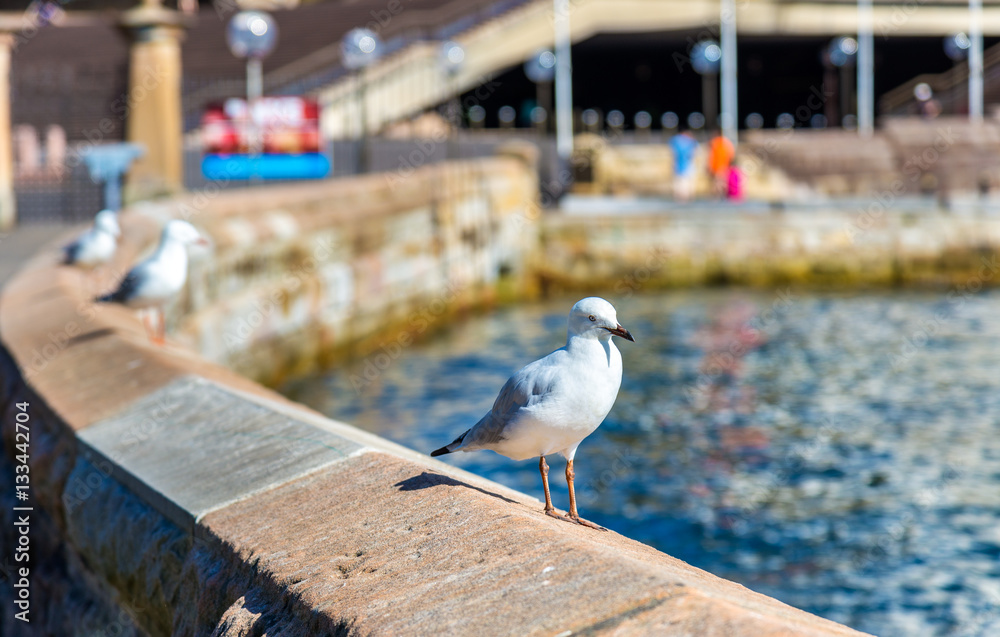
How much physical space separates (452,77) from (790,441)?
67.0 ft

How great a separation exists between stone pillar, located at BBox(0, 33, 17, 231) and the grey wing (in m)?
15.4

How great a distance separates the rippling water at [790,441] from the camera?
7816mm

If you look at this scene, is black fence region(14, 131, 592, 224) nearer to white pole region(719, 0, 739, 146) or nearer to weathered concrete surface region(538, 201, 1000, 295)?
weathered concrete surface region(538, 201, 1000, 295)

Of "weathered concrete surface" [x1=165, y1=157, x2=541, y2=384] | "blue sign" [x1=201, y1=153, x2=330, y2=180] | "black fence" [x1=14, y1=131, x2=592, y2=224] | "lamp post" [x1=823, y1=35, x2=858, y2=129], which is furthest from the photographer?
"lamp post" [x1=823, y1=35, x2=858, y2=129]

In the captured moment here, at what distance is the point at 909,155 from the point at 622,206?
6183mm

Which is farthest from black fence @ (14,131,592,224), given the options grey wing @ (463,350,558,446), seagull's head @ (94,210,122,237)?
grey wing @ (463,350,558,446)

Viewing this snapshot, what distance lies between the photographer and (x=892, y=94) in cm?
4575

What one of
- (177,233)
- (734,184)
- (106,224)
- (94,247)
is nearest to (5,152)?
(106,224)

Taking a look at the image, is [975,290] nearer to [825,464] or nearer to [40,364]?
[825,464]

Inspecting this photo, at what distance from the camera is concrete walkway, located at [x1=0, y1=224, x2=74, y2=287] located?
12198 mm

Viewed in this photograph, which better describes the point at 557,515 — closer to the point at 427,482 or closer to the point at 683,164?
the point at 427,482

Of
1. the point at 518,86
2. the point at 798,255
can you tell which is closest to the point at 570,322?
the point at 798,255

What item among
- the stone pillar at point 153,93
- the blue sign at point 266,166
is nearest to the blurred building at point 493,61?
the blue sign at point 266,166

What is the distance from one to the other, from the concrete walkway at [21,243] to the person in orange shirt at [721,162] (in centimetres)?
1253
